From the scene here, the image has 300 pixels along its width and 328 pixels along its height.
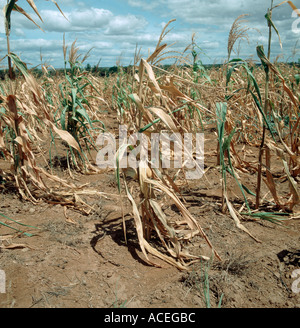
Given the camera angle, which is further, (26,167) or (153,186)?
(26,167)

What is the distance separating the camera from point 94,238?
1.87 metres

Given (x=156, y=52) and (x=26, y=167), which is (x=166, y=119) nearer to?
(x=156, y=52)

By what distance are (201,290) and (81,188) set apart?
1403 mm

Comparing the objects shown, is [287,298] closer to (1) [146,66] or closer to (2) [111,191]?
(1) [146,66]

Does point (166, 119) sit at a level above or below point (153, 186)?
above
